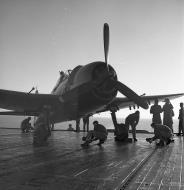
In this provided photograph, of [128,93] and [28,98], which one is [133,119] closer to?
[128,93]

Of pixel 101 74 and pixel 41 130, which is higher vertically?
pixel 101 74

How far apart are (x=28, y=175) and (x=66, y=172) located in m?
0.79

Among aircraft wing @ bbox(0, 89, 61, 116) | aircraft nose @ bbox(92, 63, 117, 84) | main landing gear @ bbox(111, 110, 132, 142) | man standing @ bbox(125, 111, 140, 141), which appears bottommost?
main landing gear @ bbox(111, 110, 132, 142)

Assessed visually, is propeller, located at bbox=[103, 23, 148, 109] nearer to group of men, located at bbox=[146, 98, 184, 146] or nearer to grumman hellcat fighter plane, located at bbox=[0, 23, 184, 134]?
grumman hellcat fighter plane, located at bbox=[0, 23, 184, 134]

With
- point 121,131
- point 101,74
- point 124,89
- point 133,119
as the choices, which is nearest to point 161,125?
point 124,89

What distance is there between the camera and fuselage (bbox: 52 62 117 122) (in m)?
11.4

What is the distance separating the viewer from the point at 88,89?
11.6 meters

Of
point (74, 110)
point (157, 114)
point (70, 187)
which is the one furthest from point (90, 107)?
point (70, 187)

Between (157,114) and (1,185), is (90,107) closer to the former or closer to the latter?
(157,114)

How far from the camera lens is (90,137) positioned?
12359 mm

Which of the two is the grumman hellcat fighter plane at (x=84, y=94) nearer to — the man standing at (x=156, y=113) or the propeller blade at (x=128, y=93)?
the propeller blade at (x=128, y=93)

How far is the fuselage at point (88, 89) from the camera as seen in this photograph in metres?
11.4

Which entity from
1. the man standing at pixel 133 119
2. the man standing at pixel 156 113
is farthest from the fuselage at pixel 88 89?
the man standing at pixel 156 113

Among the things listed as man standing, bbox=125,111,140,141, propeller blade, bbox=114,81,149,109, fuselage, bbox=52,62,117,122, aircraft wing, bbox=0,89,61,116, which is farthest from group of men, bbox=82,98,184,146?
aircraft wing, bbox=0,89,61,116
